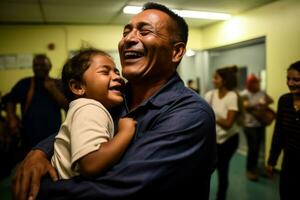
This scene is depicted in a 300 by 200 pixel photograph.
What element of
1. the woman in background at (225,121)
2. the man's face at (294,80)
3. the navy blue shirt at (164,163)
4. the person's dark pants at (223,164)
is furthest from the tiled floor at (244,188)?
the navy blue shirt at (164,163)

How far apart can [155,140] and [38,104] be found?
2243 millimetres

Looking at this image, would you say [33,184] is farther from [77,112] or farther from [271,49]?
[271,49]

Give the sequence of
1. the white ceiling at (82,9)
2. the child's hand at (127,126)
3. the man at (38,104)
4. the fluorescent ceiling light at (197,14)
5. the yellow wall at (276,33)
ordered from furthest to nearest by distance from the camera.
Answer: the fluorescent ceiling light at (197,14), the white ceiling at (82,9), the yellow wall at (276,33), the man at (38,104), the child's hand at (127,126)

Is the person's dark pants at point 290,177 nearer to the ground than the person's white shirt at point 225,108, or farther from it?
nearer to the ground

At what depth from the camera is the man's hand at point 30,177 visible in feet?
3.00

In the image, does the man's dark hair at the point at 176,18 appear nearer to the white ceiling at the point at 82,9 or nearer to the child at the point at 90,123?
the child at the point at 90,123

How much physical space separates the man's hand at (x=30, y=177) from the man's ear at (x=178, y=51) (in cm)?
67

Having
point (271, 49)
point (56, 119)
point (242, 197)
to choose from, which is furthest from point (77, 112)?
point (271, 49)

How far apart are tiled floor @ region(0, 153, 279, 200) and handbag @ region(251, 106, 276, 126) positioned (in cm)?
77

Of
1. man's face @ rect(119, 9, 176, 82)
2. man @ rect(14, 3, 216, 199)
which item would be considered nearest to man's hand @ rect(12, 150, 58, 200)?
man @ rect(14, 3, 216, 199)

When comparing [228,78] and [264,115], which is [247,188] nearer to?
[264,115]

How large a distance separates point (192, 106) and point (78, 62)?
23.5 inches

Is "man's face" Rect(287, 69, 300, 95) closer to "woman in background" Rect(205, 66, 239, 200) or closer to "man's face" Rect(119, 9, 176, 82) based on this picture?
"woman in background" Rect(205, 66, 239, 200)

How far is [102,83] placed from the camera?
1165mm
